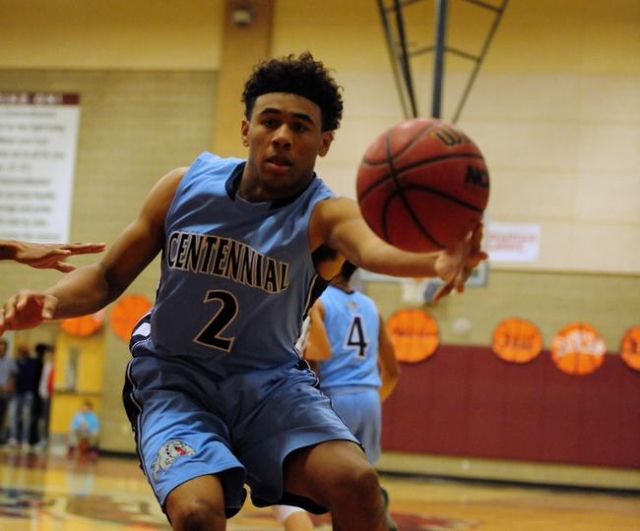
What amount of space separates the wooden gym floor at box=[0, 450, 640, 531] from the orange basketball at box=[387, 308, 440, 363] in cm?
184

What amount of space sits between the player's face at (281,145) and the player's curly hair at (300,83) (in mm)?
38

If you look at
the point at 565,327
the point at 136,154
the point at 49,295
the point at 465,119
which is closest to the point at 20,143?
the point at 136,154

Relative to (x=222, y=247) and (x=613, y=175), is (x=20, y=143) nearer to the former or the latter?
(x=613, y=175)

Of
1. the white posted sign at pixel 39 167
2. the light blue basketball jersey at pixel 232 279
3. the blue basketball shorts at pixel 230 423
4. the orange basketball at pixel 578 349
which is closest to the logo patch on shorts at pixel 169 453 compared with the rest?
the blue basketball shorts at pixel 230 423

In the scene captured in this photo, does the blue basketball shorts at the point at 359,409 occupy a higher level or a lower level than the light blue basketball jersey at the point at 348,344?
lower

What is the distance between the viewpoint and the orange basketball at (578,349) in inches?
577

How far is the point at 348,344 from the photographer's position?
19.9 ft

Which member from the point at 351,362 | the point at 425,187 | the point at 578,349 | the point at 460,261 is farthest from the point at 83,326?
the point at 460,261

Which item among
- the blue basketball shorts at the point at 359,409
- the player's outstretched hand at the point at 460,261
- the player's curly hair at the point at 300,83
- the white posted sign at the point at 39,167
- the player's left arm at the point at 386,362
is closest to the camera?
the player's outstretched hand at the point at 460,261

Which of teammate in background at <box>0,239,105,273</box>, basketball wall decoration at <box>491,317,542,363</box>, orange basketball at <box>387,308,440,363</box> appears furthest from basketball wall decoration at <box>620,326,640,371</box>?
teammate in background at <box>0,239,105,273</box>

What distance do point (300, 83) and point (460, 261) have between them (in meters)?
1.12

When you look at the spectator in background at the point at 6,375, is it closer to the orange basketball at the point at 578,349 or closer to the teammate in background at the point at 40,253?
the orange basketball at the point at 578,349

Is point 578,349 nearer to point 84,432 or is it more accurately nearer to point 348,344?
point 84,432

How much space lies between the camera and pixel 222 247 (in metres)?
3.52
